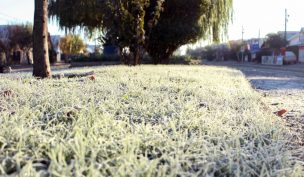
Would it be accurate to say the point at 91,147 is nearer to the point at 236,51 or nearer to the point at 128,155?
the point at 128,155

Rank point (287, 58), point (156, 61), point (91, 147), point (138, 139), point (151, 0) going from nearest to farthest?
point (91, 147)
point (138, 139)
point (151, 0)
point (156, 61)
point (287, 58)

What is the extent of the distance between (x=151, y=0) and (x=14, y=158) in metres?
21.2

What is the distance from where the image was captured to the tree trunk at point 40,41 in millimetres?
10023

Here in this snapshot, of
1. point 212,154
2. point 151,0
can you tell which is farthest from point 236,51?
point 212,154

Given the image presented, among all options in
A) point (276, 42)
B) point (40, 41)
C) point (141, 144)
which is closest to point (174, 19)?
point (40, 41)

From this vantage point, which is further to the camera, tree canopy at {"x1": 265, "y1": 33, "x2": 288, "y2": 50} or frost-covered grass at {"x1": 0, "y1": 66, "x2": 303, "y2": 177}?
tree canopy at {"x1": 265, "y1": 33, "x2": 288, "y2": 50}

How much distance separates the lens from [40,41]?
33.0ft

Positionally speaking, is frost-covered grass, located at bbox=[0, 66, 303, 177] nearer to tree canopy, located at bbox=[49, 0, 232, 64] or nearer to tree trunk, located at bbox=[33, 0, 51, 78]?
tree trunk, located at bbox=[33, 0, 51, 78]

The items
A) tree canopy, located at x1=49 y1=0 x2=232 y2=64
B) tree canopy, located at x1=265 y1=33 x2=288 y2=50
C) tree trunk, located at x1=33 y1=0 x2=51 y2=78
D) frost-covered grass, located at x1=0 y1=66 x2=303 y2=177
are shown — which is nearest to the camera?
frost-covered grass, located at x1=0 y1=66 x2=303 y2=177

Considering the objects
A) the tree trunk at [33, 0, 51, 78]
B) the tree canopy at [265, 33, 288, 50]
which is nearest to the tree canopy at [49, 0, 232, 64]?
the tree trunk at [33, 0, 51, 78]

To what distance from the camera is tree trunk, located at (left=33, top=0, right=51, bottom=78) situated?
1002cm

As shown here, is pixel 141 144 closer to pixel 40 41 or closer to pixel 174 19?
pixel 40 41

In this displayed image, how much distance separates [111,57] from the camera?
100 ft

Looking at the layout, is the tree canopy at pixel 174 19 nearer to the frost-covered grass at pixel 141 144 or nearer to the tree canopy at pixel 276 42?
the frost-covered grass at pixel 141 144
